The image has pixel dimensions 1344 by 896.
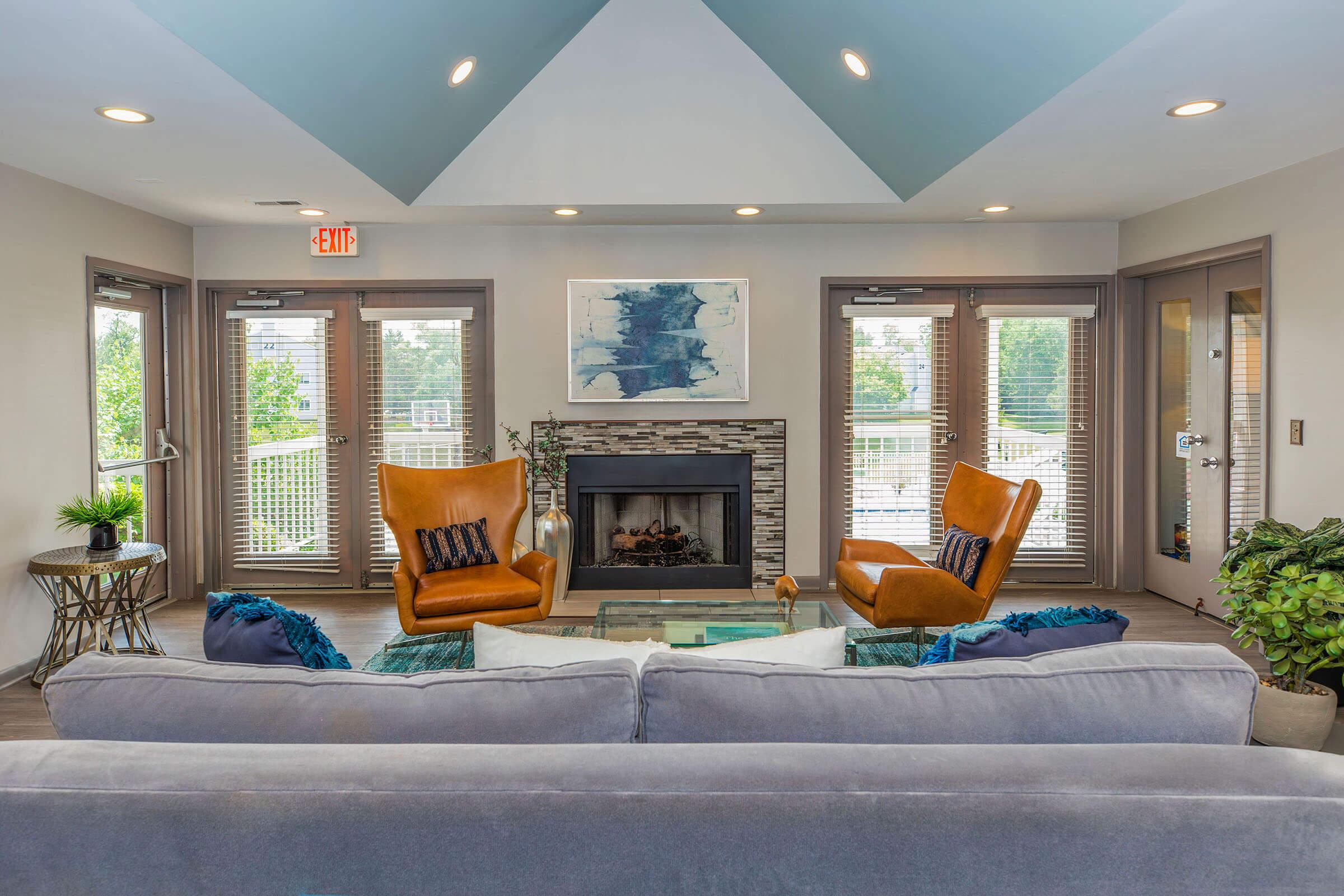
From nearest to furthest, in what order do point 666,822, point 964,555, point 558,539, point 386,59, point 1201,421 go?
1. point 666,822
2. point 386,59
3. point 964,555
4. point 1201,421
5. point 558,539

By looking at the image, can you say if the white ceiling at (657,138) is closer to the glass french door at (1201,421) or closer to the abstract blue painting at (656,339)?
the abstract blue painting at (656,339)

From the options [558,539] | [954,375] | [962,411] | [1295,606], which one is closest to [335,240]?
[558,539]

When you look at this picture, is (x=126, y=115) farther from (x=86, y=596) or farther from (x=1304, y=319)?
(x=1304, y=319)

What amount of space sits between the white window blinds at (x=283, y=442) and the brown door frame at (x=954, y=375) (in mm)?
3060

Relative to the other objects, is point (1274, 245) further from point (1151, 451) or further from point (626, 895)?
point (626, 895)

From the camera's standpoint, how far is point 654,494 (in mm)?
5328

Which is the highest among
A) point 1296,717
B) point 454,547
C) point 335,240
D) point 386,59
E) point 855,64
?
point 855,64

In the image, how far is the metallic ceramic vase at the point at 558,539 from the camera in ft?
15.9

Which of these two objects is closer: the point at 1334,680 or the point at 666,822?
the point at 666,822

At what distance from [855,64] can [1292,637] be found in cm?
264

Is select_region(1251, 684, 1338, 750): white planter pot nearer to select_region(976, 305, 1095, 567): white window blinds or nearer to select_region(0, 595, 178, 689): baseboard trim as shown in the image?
select_region(976, 305, 1095, 567): white window blinds

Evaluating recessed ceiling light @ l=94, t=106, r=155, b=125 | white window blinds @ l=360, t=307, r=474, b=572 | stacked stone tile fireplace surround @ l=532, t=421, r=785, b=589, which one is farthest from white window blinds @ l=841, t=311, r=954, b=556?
recessed ceiling light @ l=94, t=106, r=155, b=125

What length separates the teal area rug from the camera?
3713mm

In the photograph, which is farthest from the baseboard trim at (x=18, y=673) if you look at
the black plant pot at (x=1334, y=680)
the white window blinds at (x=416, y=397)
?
the black plant pot at (x=1334, y=680)
